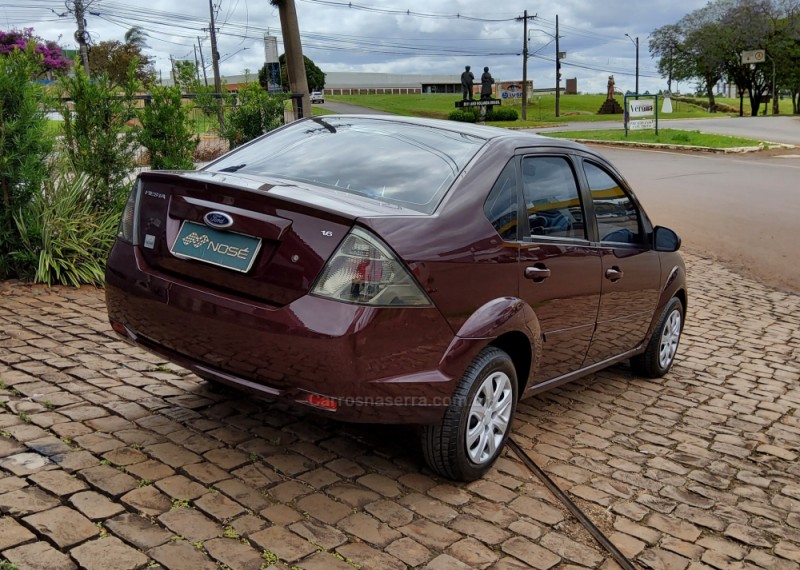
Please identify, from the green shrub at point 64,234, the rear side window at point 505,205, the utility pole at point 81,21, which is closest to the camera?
the rear side window at point 505,205

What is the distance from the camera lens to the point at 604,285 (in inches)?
195

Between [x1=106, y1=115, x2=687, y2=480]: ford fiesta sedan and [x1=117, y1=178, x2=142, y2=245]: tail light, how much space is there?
0.04 feet

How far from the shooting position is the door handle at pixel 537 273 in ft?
13.5

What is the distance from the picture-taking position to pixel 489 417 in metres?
3.97

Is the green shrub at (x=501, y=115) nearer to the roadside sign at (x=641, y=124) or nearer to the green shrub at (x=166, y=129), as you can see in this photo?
the roadside sign at (x=641, y=124)

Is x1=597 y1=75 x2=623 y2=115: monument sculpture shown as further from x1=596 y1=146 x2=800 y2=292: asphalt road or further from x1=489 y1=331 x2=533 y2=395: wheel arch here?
x1=489 y1=331 x2=533 y2=395: wheel arch

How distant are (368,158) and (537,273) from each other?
1.09 metres

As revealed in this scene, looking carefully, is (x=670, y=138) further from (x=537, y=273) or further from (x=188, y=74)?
(x=537, y=273)

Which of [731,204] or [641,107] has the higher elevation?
[641,107]

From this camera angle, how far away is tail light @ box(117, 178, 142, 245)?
156 inches

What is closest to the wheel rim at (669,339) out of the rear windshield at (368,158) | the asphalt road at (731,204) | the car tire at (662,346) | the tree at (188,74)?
the car tire at (662,346)

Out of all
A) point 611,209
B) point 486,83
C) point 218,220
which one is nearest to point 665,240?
point 611,209

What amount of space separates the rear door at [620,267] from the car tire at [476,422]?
1201 mm

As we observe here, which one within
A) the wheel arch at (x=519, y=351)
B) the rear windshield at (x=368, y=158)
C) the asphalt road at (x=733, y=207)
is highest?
the rear windshield at (x=368, y=158)
